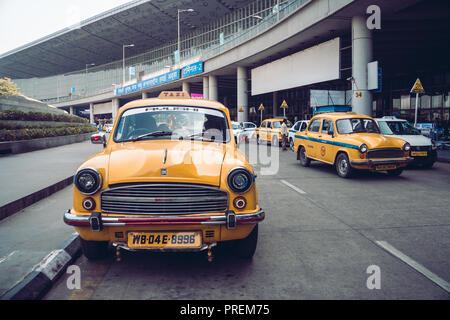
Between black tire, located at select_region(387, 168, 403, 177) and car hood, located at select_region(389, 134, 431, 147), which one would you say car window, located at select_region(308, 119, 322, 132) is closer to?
black tire, located at select_region(387, 168, 403, 177)

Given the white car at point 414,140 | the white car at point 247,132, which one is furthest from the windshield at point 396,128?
the white car at point 247,132

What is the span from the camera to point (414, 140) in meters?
12.1

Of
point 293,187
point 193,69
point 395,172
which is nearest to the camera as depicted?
point 293,187

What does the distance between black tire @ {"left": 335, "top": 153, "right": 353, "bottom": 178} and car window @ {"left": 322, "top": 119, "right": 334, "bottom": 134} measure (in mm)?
888

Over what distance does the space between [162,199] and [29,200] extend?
14.8 feet

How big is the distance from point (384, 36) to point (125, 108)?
23.0m

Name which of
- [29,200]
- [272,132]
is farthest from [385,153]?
[272,132]

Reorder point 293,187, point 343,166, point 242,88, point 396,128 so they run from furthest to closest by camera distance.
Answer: point 242,88 < point 396,128 < point 343,166 < point 293,187

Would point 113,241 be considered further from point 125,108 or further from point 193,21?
point 193,21

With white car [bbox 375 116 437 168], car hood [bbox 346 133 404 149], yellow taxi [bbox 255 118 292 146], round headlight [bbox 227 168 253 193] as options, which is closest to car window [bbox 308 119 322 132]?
car hood [bbox 346 133 404 149]

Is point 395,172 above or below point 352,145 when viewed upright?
below

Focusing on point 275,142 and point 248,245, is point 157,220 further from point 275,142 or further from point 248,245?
point 275,142

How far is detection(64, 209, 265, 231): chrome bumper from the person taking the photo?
11.3 ft
